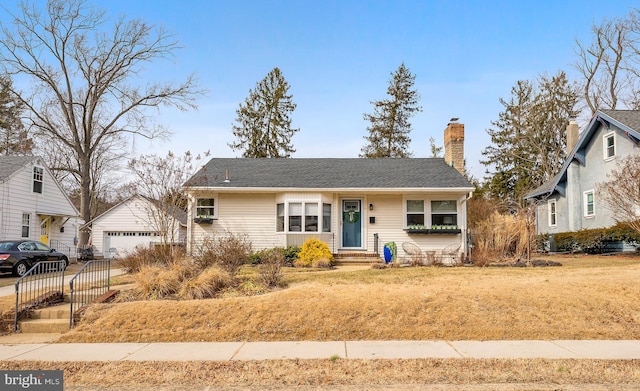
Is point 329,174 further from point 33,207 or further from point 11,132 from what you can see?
point 11,132

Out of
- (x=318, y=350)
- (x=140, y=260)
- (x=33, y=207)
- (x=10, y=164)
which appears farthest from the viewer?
(x=33, y=207)

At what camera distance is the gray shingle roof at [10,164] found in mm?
23609

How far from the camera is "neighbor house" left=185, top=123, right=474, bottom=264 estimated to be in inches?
726

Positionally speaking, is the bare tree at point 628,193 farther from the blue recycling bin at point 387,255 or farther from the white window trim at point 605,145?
the blue recycling bin at point 387,255

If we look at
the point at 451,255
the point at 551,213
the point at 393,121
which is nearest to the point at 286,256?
the point at 451,255

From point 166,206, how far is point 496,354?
1112 cm

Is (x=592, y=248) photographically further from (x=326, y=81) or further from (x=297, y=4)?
(x=297, y=4)

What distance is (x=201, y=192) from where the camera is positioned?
18.5 metres

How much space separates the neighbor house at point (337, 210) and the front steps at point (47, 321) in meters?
9.14

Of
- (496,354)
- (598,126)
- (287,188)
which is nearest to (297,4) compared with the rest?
(287,188)

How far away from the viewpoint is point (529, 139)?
140 ft

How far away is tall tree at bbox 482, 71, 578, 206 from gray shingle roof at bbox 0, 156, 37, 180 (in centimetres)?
3413

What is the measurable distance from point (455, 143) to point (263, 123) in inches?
1092

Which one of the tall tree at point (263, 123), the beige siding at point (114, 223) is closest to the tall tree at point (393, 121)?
the tall tree at point (263, 123)
